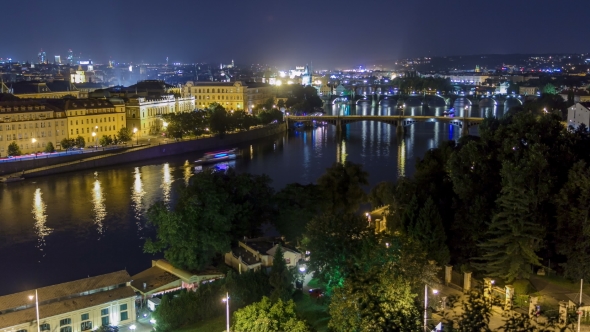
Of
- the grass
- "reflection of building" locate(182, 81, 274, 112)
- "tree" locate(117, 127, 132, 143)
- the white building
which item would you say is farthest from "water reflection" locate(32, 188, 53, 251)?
"reflection of building" locate(182, 81, 274, 112)

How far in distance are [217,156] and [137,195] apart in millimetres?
4774

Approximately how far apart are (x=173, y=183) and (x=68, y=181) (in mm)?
2207

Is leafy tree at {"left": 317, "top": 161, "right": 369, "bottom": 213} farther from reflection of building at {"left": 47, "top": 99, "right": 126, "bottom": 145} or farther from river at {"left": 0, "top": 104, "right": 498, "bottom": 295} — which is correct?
reflection of building at {"left": 47, "top": 99, "right": 126, "bottom": 145}

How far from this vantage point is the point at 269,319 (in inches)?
162

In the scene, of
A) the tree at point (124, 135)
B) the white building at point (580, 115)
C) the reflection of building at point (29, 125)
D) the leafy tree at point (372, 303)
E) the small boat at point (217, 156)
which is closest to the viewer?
the leafy tree at point (372, 303)

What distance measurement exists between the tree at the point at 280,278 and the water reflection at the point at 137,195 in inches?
149

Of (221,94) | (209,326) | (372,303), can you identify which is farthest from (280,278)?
(221,94)

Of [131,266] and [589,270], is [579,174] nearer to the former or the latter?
[589,270]

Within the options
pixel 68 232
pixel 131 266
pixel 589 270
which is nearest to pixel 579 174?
pixel 589 270

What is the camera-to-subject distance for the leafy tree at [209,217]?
6.13 m

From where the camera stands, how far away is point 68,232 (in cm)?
839

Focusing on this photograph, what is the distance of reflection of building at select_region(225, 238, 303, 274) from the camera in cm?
594

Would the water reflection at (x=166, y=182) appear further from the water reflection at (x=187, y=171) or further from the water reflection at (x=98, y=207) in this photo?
the water reflection at (x=98, y=207)

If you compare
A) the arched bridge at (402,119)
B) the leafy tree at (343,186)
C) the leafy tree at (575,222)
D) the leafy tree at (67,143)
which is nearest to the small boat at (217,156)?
the leafy tree at (67,143)
